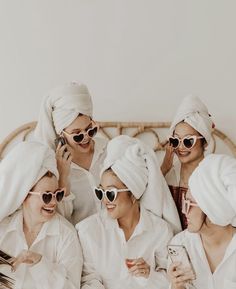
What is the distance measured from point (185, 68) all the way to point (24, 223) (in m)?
1.29

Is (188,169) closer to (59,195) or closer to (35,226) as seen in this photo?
(59,195)

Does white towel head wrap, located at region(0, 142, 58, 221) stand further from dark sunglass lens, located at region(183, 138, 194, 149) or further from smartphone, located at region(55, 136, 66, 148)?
dark sunglass lens, located at region(183, 138, 194, 149)

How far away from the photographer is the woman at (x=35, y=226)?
209 centimetres

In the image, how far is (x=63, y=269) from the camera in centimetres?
212

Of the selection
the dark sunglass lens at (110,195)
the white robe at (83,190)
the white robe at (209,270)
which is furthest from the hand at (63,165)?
the white robe at (209,270)

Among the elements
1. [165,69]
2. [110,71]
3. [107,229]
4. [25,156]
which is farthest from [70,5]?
[107,229]

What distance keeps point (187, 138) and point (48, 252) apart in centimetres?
80

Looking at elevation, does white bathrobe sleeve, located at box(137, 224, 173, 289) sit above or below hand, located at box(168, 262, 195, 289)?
below

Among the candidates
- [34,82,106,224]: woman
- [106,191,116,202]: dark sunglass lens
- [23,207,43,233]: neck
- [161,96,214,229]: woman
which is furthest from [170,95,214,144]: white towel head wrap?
[23,207,43,233]: neck

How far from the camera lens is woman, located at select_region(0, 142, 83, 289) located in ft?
6.86

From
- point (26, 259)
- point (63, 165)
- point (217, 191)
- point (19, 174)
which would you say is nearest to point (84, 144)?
point (63, 165)

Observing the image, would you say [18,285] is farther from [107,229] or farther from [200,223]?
[200,223]

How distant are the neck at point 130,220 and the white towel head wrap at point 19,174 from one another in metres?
0.39

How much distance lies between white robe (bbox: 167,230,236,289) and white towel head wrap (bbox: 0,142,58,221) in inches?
26.1
